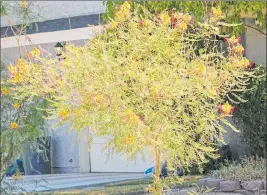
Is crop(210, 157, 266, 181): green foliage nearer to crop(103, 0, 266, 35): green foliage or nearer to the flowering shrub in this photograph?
crop(103, 0, 266, 35): green foliage

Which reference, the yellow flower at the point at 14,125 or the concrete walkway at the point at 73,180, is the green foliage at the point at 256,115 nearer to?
the concrete walkway at the point at 73,180

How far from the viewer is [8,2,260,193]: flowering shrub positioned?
659 centimetres

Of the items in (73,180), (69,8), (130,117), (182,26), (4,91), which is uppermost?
(69,8)

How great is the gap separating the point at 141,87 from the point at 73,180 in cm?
1032

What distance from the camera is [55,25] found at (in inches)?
755

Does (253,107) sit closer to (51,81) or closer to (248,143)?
(248,143)

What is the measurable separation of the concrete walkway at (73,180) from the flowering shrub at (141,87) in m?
4.67

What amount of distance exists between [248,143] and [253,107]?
2.78 feet

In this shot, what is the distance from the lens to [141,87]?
6.66 m

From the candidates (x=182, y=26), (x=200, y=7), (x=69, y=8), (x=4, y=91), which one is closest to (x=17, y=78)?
(x=182, y=26)

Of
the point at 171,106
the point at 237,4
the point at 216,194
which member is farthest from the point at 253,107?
the point at 171,106

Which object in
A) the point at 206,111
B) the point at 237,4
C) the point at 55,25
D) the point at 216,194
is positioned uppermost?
the point at 55,25

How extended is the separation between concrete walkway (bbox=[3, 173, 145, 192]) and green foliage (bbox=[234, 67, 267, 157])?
323cm

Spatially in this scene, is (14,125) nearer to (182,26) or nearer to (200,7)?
(182,26)
